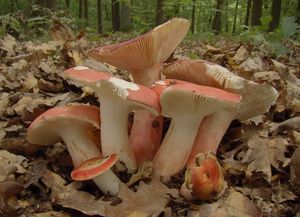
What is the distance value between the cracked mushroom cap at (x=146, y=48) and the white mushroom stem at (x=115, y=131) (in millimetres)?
313

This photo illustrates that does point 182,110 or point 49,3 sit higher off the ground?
point 182,110

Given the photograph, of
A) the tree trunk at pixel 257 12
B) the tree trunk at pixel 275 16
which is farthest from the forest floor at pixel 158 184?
the tree trunk at pixel 257 12

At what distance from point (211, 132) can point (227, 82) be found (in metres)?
0.33

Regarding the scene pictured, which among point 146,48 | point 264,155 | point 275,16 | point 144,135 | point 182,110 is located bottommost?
point 275,16

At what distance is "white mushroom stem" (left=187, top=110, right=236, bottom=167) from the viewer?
7.61 ft

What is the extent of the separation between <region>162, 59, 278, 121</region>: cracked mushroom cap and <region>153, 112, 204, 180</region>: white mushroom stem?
25cm

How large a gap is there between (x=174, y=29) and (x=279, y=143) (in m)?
0.93

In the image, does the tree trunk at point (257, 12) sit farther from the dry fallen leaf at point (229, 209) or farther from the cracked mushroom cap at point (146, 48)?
the dry fallen leaf at point (229, 209)

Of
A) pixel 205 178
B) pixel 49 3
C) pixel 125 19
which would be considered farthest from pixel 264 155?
pixel 125 19

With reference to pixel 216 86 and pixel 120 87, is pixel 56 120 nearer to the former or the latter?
pixel 120 87

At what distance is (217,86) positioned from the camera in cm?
222

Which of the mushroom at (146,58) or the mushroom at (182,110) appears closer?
the mushroom at (182,110)

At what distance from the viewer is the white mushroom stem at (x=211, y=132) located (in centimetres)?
232

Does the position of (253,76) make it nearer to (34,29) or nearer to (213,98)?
(213,98)
